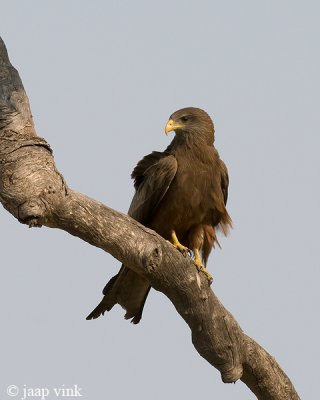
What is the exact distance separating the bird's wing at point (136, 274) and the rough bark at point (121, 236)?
3.18 feet

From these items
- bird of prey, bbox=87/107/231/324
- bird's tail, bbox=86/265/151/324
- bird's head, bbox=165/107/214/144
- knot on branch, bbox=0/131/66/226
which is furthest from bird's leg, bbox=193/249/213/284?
knot on branch, bbox=0/131/66/226

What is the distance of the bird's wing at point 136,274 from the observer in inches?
302

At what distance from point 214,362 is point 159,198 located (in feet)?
5.11

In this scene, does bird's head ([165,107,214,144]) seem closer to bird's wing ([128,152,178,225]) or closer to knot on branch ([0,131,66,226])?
bird's wing ([128,152,178,225])

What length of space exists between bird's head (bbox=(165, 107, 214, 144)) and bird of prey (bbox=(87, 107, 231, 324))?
15 millimetres

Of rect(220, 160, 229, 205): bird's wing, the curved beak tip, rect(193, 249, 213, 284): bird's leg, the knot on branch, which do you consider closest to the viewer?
the knot on branch

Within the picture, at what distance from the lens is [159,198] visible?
25.3ft

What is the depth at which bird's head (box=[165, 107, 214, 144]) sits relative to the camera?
27.0 ft

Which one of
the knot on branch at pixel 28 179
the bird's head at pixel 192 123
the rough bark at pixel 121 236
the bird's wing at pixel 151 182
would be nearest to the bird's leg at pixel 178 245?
the bird's wing at pixel 151 182

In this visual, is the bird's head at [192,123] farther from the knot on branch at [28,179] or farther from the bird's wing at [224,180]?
the knot on branch at [28,179]

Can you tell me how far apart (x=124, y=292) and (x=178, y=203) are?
3.04ft

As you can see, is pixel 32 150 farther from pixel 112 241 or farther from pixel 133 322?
pixel 133 322

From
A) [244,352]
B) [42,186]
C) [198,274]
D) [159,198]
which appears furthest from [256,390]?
[42,186]

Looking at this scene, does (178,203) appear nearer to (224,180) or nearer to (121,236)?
(224,180)
